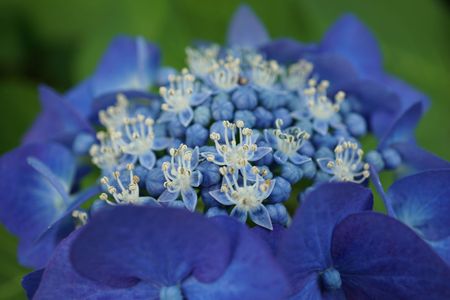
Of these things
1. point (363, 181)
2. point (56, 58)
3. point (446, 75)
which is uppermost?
point (363, 181)

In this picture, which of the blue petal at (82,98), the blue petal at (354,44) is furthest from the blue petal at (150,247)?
the blue petal at (354,44)

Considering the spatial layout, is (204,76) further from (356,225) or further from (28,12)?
(28,12)

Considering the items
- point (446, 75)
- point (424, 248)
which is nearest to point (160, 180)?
point (424, 248)

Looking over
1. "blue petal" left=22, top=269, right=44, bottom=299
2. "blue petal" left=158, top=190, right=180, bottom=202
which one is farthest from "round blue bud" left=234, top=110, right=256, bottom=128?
"blue petal" left=22, top=269, right=44, bottom=299

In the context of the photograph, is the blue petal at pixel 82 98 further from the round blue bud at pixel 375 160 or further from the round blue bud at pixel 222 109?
the round blue bud at pixel 375 160

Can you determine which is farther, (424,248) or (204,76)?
(204,76)

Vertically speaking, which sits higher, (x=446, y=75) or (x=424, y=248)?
(x=424, y=248)

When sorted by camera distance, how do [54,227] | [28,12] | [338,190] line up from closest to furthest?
[338,190] → [54,227] → [28,12]
